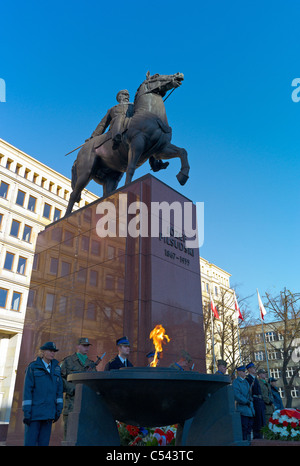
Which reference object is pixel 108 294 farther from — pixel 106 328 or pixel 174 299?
pixel 174 299

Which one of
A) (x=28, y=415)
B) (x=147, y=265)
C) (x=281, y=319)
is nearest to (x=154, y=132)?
(x=147, y=265)

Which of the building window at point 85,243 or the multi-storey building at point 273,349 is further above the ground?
the multi-storey building at point 273,349

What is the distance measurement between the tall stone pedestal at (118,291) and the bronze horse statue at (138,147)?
117cm

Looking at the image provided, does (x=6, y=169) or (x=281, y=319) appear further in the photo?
(x=6, y=169)

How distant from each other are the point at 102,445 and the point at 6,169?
38.8 metres

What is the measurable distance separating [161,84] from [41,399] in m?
8.17

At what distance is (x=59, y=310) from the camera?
8984mm

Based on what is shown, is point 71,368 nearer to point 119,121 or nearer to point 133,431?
point 133,431

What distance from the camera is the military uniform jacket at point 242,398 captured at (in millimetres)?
6906

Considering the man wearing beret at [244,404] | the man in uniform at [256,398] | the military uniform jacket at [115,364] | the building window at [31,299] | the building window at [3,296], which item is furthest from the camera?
the building window at [3,296]

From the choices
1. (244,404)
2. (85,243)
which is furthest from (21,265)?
(244,404)

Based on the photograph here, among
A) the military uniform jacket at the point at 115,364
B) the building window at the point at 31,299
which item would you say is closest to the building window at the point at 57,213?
the building window at the point at 31,299

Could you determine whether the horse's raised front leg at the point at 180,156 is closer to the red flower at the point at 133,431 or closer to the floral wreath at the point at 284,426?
the floral wreath at the point at 284,426
